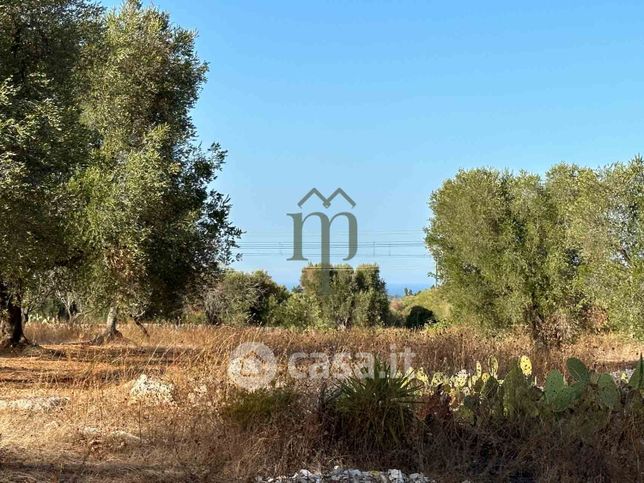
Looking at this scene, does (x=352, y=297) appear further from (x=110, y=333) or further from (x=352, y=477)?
(x=352, y=477)

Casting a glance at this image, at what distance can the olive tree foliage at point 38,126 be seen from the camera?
846 cm

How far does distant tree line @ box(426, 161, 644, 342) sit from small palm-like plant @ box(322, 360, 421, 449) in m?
10.4

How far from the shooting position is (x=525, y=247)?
17.8 metres

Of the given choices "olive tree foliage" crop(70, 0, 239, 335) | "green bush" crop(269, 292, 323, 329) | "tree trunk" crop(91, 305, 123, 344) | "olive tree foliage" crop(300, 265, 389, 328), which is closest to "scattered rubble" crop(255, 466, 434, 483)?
"olive tree foliage" crop(70, 0, 239, 335)

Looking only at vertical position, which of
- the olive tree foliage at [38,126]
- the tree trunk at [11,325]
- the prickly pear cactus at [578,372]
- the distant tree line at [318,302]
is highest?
the olive tree foliage at [38,126]

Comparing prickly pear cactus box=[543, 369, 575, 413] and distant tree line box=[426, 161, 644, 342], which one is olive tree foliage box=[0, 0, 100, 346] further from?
distant tree line box=[426, 161, 644, 342]

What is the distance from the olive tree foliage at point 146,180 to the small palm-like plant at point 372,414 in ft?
21.6

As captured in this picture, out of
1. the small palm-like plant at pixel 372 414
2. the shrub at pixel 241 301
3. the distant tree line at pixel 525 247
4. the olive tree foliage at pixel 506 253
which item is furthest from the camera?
the shrub at pixel 241 301

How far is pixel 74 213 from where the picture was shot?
1021cm

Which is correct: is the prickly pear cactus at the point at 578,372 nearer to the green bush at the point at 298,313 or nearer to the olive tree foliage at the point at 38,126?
the olive tree foliage at the point at 38,126

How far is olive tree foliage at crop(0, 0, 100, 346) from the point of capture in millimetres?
8461

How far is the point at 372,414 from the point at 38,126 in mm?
6036

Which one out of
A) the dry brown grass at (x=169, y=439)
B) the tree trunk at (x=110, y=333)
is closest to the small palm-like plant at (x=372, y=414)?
the dry brown grass at (x=169, y=439)

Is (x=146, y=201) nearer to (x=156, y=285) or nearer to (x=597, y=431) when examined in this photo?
(x=156, y=285)
